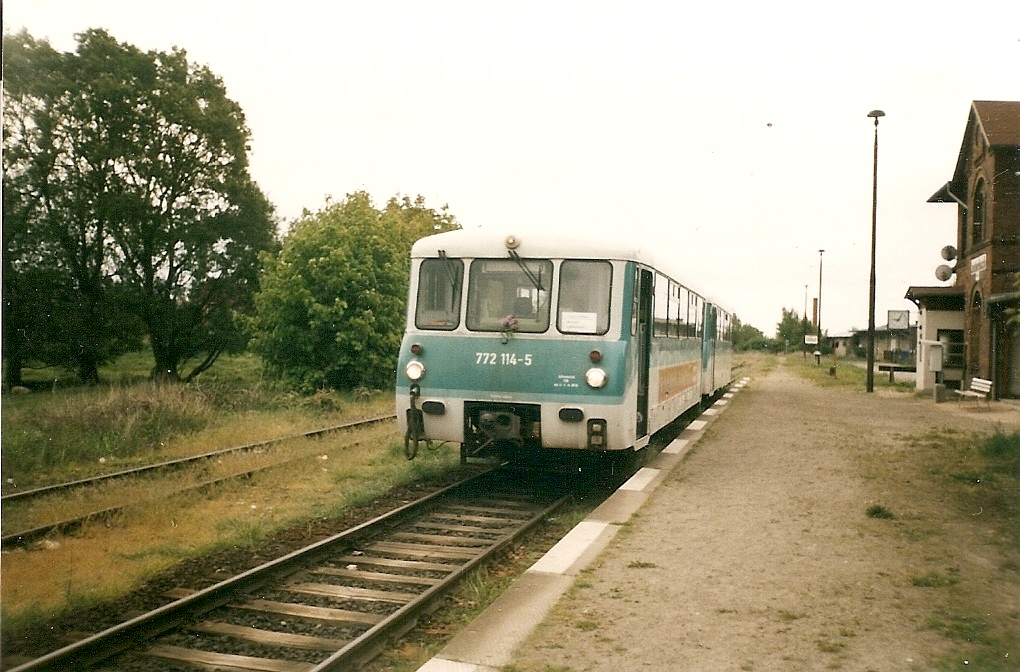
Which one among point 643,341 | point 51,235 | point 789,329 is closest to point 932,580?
point 643,341

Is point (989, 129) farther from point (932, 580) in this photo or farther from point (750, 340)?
point (750, 340)

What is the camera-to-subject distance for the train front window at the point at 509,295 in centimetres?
912

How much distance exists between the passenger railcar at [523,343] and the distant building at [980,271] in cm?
712

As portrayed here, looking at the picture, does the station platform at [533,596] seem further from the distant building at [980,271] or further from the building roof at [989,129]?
the distant building at [980,271]

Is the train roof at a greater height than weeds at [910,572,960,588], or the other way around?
the train roof

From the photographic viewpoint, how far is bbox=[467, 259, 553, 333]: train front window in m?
9.12

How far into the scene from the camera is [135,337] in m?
21.9

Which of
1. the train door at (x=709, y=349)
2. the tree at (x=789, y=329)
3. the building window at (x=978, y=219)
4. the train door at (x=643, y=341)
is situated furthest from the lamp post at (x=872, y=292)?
the tree at (x=789, y=329)

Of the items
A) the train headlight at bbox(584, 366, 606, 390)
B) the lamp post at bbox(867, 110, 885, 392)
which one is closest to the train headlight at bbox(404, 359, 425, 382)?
the train headlight at bbox(584, 366, 606, 390)

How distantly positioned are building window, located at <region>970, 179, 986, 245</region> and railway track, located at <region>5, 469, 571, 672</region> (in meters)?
17.4

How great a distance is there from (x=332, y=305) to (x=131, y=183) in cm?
533

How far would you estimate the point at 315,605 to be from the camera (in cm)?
571

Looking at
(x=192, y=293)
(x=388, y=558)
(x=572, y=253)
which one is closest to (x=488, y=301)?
(x=572, y=253)

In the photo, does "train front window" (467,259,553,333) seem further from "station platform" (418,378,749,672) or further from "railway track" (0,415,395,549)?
"railway track" (0,415,395,549)
